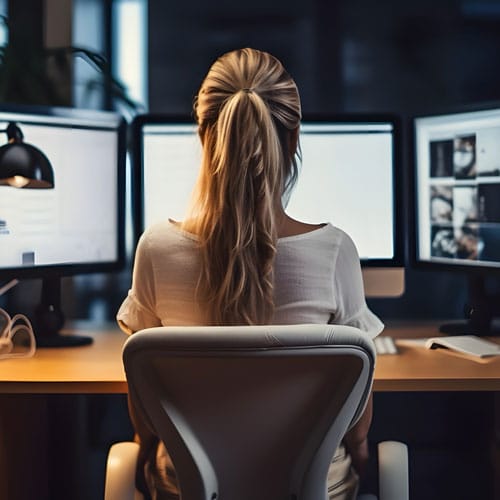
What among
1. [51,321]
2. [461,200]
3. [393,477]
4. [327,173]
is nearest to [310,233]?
[393,477]

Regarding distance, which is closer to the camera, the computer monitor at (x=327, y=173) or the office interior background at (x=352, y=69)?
the computer monitor at (x=327, y=173)

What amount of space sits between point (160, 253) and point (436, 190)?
84 cm

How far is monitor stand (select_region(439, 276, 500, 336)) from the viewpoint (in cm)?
181

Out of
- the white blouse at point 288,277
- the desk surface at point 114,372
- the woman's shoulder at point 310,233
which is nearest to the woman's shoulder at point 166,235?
the white blouse at point 288,277

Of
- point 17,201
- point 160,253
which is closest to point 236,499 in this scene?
point 160,253

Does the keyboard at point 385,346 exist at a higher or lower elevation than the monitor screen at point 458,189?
lower

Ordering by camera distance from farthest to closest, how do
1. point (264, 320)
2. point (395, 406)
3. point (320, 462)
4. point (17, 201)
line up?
point (395, 406) → point (17, 201) → point (264, 320) → point (320, 462)

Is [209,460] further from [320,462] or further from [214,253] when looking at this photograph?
[214,253]

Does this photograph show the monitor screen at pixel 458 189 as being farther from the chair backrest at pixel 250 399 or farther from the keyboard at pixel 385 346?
the chair backrest at pixel 250 399

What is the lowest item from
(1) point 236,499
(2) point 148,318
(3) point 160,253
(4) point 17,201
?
(1) point 236,499

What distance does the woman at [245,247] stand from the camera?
3.90ft

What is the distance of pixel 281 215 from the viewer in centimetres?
126

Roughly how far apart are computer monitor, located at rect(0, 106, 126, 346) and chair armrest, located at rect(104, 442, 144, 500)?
561 mm

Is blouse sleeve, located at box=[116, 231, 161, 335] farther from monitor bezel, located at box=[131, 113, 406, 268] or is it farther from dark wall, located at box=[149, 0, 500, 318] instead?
dark wall, located at box=[149, 0, 500, 318]
